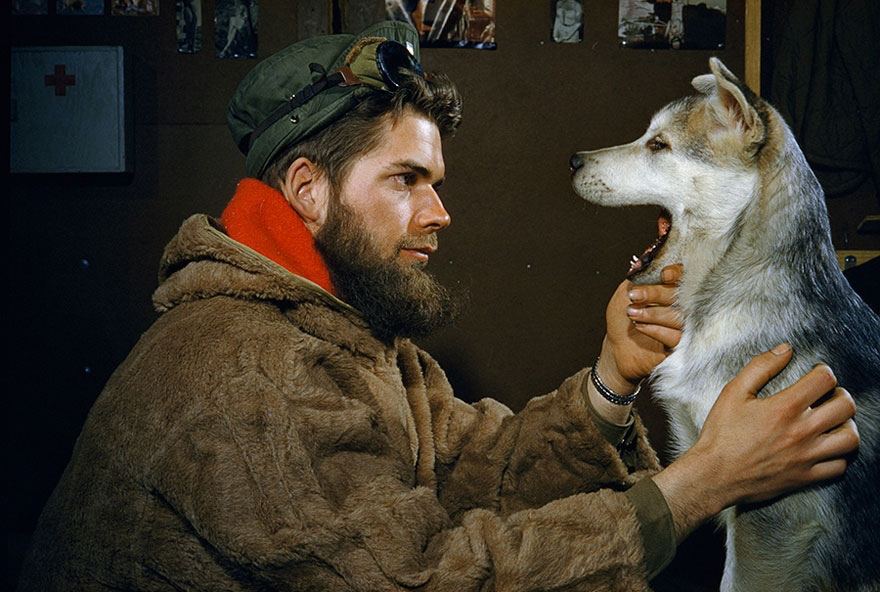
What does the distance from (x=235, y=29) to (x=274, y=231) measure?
1240mm

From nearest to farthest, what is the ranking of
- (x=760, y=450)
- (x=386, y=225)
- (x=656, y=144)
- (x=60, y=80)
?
(x=760, y=450) → (x=386, y=225) → (x=656, y=144) → (x=60, y=80)

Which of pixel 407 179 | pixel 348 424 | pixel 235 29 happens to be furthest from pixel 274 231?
pixel 235 29

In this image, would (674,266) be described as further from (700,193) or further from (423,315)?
(423,315)

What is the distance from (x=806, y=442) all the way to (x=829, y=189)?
5.76 ft

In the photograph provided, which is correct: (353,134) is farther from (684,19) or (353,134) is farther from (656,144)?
(684,19)

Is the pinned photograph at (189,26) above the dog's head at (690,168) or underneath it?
above

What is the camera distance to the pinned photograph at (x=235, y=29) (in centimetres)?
255

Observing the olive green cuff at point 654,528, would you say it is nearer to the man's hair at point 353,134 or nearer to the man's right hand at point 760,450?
the man's right hand at point 760,450

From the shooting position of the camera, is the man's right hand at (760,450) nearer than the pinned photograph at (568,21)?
Yes

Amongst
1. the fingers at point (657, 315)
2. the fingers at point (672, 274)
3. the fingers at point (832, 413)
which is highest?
the fingers at point (672, 274)

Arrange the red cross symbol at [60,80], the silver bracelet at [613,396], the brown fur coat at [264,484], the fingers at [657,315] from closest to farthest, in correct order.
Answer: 1. the brown fur coat at [264,484]
2. the fingers at [657,315]
3. the silver bracelet at [613,396]
4. the red cross symbol at [60,80]

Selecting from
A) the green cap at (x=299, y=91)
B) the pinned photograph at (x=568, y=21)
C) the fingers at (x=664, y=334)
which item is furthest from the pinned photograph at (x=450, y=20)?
the fingers at (x=664, y=334)

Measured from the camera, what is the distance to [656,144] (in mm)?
1809

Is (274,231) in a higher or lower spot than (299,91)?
lower
